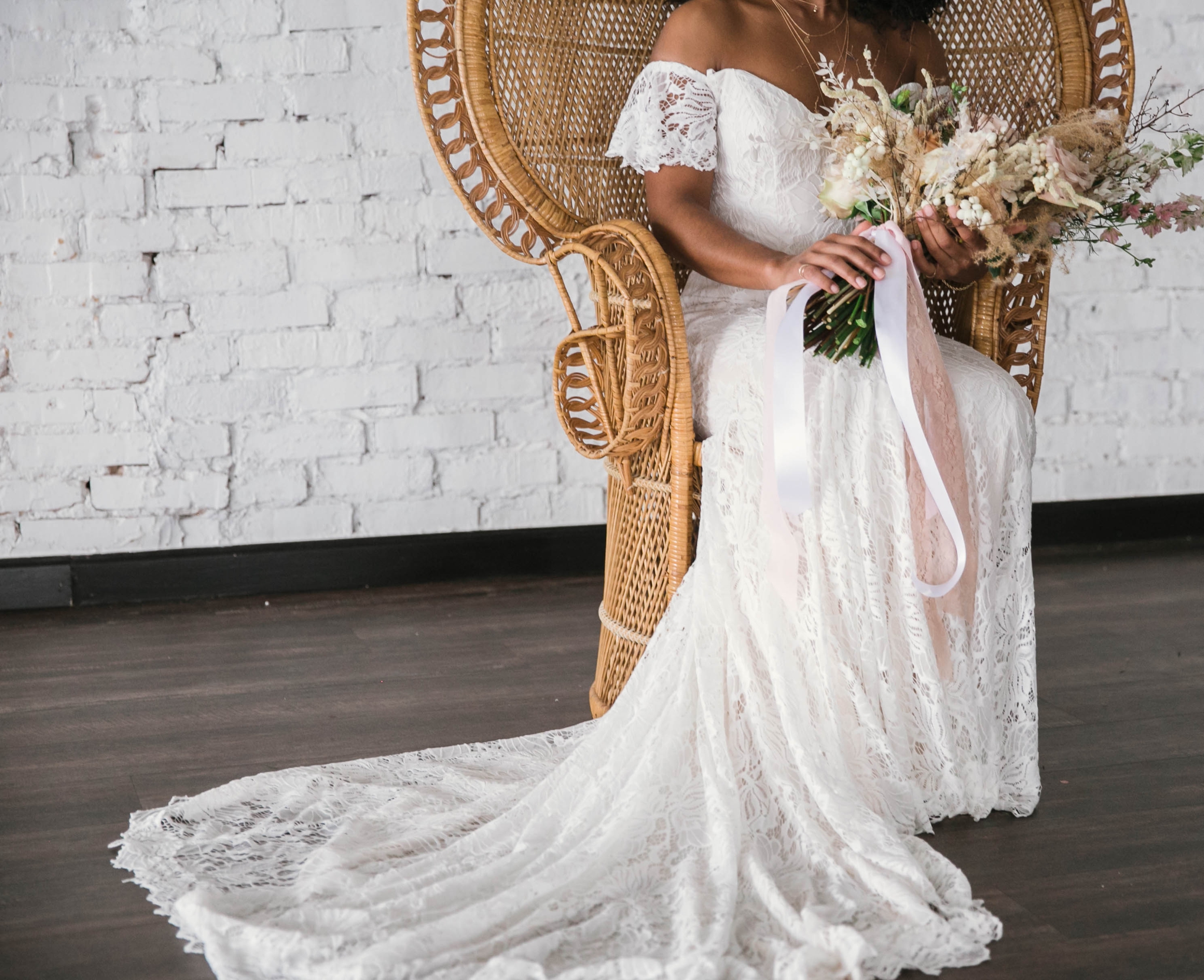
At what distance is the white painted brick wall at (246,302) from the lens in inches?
105

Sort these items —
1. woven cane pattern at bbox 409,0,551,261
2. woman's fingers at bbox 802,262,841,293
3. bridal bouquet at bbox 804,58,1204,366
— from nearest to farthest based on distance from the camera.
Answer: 1. bridal bouquet at bbox 804,58,1204,366
2. woman's fingers at bbox 802,262,841,293
3. woven cane pattern at bbox 409,0,551,261

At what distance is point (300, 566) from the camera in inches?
114

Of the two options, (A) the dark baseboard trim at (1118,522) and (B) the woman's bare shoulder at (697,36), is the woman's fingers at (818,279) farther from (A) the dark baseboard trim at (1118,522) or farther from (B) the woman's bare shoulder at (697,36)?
(A) the dark baseboard trim at (1118,522)

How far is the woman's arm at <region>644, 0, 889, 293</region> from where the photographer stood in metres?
1.78

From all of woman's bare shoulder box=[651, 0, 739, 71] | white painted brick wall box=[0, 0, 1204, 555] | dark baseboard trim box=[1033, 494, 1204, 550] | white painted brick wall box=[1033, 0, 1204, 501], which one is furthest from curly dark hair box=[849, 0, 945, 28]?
dark baseboard trim box=[1033, 494, 1204, 550]

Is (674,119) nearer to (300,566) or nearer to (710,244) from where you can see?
(710,244)

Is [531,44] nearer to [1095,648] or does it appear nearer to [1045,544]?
[1095,648]

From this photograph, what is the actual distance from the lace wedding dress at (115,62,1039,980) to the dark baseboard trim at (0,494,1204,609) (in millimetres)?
1129

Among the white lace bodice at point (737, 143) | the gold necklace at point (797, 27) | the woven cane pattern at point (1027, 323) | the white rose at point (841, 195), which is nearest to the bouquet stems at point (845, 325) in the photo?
the white rose at point (841, 195)

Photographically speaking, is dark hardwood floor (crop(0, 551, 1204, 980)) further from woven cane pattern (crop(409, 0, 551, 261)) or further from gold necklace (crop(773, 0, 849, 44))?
gold necklace (crop(773, 0, 849, 44))

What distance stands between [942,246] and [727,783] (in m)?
0.73

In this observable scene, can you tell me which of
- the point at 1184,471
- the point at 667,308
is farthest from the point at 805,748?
the point at 1184,471

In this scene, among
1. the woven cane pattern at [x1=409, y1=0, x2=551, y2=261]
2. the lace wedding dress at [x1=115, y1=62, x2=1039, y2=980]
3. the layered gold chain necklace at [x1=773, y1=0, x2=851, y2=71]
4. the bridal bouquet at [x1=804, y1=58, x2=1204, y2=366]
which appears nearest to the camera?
the lace wedding dress at [x1=115, y1=62, x2=1039, y2=980]

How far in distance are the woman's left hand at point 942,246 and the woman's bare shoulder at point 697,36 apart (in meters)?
0.48
